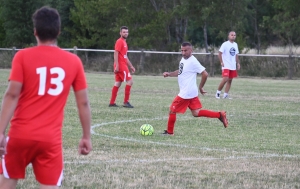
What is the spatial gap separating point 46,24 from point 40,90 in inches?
17.7

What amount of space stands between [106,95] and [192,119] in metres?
6.38

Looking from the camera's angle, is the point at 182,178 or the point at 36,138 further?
the point at 182,178

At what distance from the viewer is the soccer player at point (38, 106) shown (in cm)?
454

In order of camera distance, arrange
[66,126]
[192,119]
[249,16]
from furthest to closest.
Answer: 1. [249,16]
2. [192,119]
3. [66,126]

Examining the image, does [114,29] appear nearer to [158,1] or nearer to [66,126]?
[158,1]

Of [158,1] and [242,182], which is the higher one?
[158,1]

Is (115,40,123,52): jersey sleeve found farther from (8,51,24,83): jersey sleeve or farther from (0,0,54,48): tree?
(0,0,54,48): tree

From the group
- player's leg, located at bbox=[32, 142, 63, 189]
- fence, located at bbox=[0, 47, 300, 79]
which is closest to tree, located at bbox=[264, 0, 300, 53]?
fence, located at bbox=[0, 47, 300, 79]

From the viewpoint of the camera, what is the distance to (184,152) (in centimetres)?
902

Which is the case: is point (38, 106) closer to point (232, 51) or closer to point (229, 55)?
point (229, 55)

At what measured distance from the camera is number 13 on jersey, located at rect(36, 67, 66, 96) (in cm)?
455

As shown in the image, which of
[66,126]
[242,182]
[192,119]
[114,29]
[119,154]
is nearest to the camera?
[242,182]

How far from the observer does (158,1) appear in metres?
45.2

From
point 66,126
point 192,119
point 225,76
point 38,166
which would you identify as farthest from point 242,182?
point 225,76
